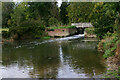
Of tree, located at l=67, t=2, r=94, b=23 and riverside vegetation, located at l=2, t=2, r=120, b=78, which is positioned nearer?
riverside vegetation, located at l=2, t=2, r=120, b=78

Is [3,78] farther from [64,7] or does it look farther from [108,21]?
[64,7]

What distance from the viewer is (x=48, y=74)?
8.11m

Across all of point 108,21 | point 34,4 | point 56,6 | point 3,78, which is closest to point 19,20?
point 34,4

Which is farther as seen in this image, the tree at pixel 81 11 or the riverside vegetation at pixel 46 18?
the tree at pixel 81 11

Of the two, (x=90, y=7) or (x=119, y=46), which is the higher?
(x=90, y=7)

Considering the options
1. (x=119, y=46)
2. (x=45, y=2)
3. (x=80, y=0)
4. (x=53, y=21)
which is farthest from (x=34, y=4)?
(x=119, y=46)

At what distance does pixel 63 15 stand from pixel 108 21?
37216 mm

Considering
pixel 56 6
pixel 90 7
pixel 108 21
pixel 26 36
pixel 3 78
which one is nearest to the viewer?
pixel 3 78

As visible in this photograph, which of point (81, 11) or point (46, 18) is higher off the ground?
point (81, 11)

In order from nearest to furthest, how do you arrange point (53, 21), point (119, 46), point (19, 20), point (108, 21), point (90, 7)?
1. point (119, 46)
2. point (108, 21)
3. point (19, 20)
4. point (53, 21)
5. point (90, 7)

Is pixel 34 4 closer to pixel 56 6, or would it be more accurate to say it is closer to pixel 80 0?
pixel 56 6

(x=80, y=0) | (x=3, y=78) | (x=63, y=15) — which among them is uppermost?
(x=80, y=0)

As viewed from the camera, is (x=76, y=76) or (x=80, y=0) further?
(x=80, y=0)

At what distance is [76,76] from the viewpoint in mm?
7672
